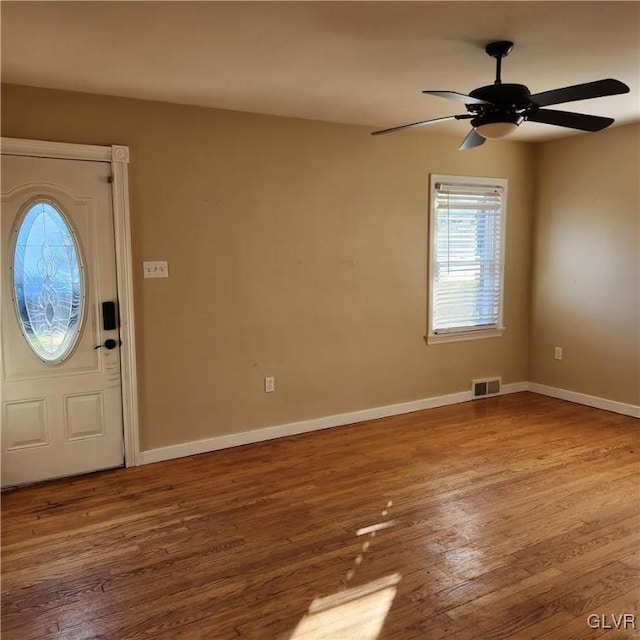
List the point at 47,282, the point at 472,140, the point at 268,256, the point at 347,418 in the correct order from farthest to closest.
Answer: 1. the point at 347,418
2. the point at 268,256
3. the point at 47,282
4. the point at 472,140

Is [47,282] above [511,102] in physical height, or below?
below

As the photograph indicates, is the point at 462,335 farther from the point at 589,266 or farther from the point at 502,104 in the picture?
the point at 502,104

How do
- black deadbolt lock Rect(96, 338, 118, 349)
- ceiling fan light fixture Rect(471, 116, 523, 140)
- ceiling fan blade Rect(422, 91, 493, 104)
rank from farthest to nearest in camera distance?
black deadbolt lock Rect(96, 338, 118, 349) < ceiling fan light fixture Rect(471, 116, 523, 140) < ceiling fan blade Rect(422, 91, 493, 104)

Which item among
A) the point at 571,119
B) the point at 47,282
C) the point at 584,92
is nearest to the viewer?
the point at 584,92

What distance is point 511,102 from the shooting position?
2736 mm

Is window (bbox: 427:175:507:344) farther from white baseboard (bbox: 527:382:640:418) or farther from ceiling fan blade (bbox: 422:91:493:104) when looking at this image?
ceiling fan blade (bbox: 422:91:493:104)

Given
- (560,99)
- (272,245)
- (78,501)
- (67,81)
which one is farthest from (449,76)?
(78,501)

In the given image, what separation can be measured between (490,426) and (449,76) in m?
2.83

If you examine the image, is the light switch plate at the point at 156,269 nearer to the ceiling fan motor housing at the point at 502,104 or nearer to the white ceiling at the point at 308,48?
the white ceiling at the point at 308,48

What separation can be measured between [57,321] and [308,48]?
90.6 inches

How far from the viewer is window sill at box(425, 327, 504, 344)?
5261mm

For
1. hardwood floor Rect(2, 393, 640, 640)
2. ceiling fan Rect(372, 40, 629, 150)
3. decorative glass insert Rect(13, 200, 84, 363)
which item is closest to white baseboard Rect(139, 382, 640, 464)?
hardwood floor Rect(2, 393, 640, 640)

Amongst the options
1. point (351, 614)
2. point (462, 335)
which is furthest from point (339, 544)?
point (462, 335)

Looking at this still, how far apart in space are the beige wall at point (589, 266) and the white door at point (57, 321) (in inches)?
165
